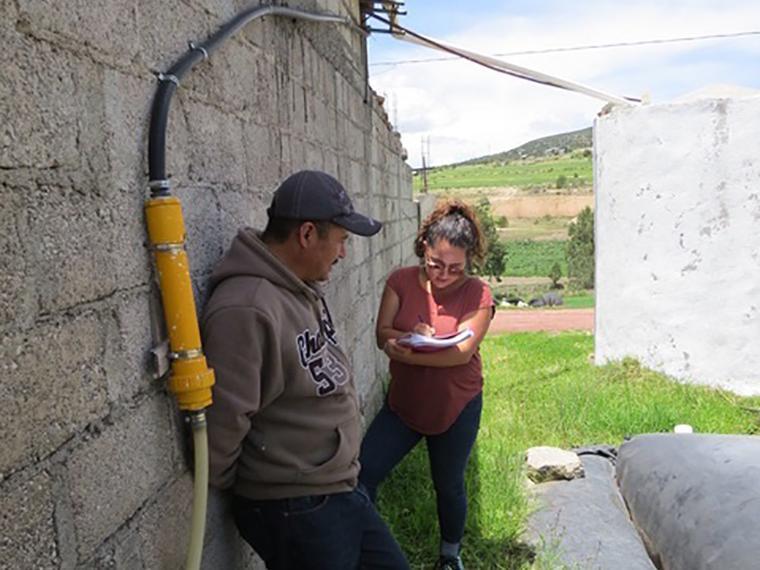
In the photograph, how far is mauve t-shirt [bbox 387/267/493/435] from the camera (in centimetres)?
289

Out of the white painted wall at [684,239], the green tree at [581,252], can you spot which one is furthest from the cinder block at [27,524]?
the green tree at [581,252]

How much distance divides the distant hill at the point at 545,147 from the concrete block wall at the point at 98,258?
8855cm

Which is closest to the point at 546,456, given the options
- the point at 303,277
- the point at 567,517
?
the point at 567,517

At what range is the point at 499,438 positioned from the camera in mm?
5016

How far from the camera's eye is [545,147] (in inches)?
3959

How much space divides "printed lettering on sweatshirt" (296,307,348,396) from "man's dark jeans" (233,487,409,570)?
0.93ft

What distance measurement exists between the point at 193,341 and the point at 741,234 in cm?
659

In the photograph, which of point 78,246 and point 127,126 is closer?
point 78,246

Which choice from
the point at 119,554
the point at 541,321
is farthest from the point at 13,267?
the point at 541,321

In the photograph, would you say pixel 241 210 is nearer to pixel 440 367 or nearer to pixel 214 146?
pixel 214 146

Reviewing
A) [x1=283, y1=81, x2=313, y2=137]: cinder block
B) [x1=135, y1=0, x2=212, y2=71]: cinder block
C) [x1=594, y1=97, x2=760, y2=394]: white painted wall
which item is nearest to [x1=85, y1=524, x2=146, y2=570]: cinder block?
[x1=135, y1=0, x2=212, y2=71]: cinder block

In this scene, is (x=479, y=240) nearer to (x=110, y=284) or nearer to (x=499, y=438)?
(x=110, y=284)

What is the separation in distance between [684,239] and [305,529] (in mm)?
6197

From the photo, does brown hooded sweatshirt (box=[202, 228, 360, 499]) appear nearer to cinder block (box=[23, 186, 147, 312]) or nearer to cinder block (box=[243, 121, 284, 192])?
cinder block (box=[23, 186, 147, 312])
